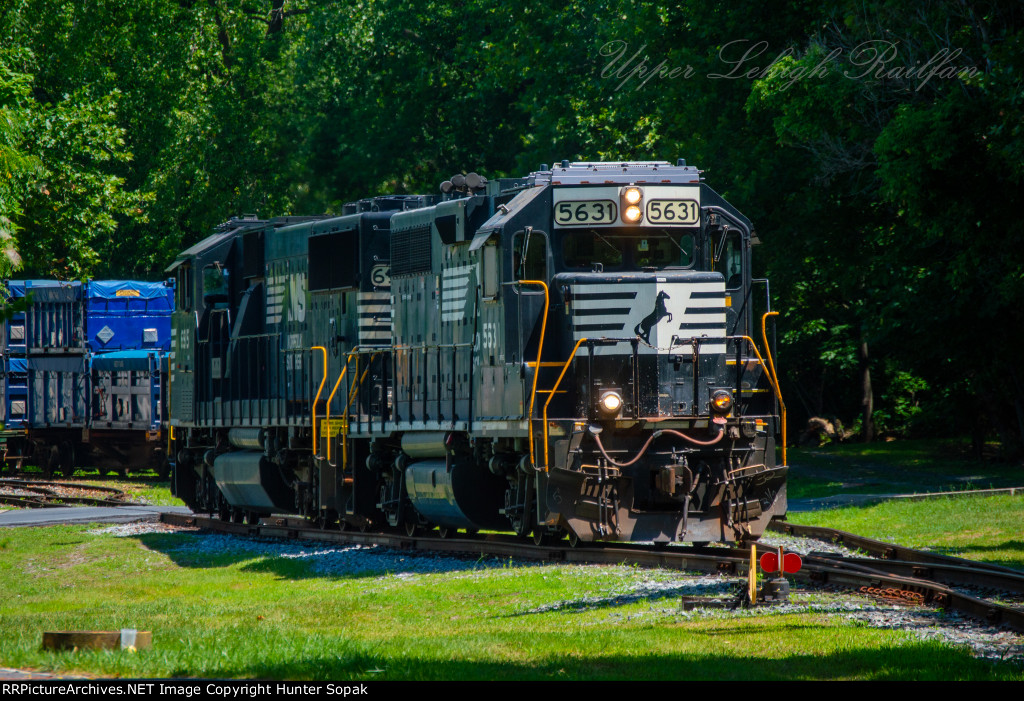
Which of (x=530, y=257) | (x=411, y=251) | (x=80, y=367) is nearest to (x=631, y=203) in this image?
(x=530, y=257)

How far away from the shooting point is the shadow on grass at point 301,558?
16016 millimetres

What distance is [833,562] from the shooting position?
14172 millimetres

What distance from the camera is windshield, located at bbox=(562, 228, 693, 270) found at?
15.0 meters

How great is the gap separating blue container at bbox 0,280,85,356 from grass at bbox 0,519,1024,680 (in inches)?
653

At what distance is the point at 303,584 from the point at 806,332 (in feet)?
100

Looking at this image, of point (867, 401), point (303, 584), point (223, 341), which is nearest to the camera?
point (303, 584)

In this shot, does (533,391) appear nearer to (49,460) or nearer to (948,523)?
(948,523)

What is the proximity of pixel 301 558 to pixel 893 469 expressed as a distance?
61.9ft

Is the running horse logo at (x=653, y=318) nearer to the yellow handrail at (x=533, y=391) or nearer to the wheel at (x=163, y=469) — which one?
the yellow handrail at (x=533, y=391)

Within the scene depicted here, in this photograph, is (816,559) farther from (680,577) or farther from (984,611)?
(984,611)

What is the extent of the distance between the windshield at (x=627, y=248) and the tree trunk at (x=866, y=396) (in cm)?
2861

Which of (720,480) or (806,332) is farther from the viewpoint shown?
(806,332)

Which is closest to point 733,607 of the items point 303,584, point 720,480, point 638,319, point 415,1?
point 720,480

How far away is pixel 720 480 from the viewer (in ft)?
47.2
